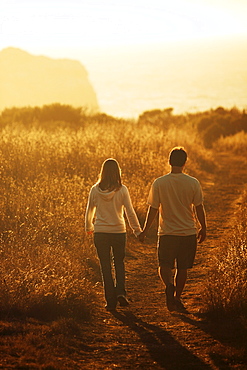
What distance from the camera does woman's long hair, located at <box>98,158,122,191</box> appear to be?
229 inches

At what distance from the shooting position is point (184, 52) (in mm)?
174625

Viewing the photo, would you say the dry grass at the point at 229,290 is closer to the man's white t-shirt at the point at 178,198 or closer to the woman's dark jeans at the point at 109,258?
the man's white t-shirt at the point at 178,198

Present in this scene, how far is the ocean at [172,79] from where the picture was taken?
90.3 meters

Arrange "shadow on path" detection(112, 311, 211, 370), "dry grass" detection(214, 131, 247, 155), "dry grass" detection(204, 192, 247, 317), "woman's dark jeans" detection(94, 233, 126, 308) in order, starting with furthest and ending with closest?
"dry grass" detection(214, 131, 247, 155), "woman's dark jeans" detection(94, 233, 126, 308), "dry grass" detection(204, 192, 247, 317), "shadow on path" detection(112, 311, 211, 370)

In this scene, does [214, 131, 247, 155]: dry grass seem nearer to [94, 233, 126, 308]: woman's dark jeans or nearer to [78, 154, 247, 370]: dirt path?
[78, 154, 247, 370]: dirt path

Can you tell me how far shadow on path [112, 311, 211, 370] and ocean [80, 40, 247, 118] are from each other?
229 feet

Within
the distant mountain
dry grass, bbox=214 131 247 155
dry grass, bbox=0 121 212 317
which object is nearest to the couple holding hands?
dry grass, bbox=0 121 212 317

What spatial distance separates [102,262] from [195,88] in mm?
106298

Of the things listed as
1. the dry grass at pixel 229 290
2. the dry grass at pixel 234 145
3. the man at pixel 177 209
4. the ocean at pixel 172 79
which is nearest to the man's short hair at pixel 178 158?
the man at pixel 177 209

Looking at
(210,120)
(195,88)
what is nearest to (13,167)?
(210,120)

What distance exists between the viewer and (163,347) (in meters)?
5.04

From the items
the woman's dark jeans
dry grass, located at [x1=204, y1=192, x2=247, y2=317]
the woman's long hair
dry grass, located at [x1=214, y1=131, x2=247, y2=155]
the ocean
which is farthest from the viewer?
the ocean

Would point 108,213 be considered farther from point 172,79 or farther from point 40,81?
point 172,79

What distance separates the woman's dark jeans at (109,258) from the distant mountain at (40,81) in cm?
8656
